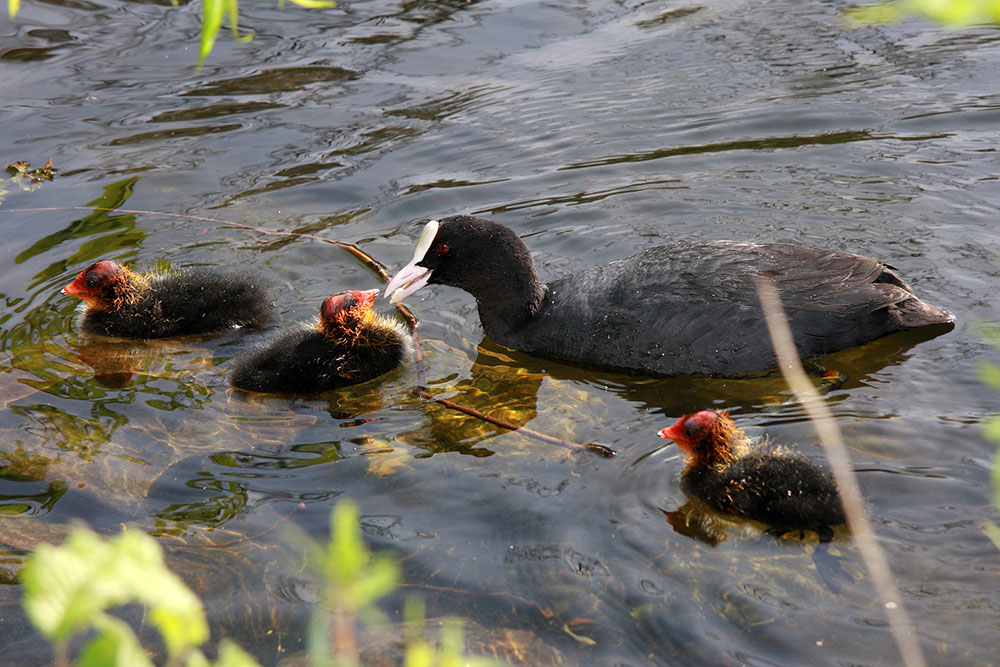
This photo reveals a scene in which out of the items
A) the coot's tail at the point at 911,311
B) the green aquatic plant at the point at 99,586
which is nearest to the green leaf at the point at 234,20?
the green aquatic plant at the point at 99,586

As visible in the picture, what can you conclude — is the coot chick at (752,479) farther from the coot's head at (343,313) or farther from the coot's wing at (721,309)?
the coot's head at (343,313)

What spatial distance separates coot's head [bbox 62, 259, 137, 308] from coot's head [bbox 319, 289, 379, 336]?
1139 millimetres

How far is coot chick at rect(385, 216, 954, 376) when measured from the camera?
14.7 feet

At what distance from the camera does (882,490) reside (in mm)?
3568

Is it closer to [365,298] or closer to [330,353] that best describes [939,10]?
[330,353]

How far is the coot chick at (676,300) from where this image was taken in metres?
4.49

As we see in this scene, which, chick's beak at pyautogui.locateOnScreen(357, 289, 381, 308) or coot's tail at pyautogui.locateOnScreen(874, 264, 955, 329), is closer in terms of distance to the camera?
coot's tail at pyautogui.locateOnScreen(874, 264, 955, 329)

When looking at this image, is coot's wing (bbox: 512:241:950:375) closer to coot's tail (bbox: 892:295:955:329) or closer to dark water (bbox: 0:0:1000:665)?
coot's tail (bbox: 892:295:955:329)

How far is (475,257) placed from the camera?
4988 millimetres

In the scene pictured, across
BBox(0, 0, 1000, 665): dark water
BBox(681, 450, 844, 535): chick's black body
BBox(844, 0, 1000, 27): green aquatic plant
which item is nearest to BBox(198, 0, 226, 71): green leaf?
BBox(844, 0, 1000, 27): green aquatic plant

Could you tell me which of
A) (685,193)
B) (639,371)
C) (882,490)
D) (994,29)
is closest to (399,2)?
(685,193)

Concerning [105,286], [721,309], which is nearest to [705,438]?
[721,309]

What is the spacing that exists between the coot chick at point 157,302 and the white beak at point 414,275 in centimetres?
79

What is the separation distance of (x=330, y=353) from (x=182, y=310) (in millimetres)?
988
